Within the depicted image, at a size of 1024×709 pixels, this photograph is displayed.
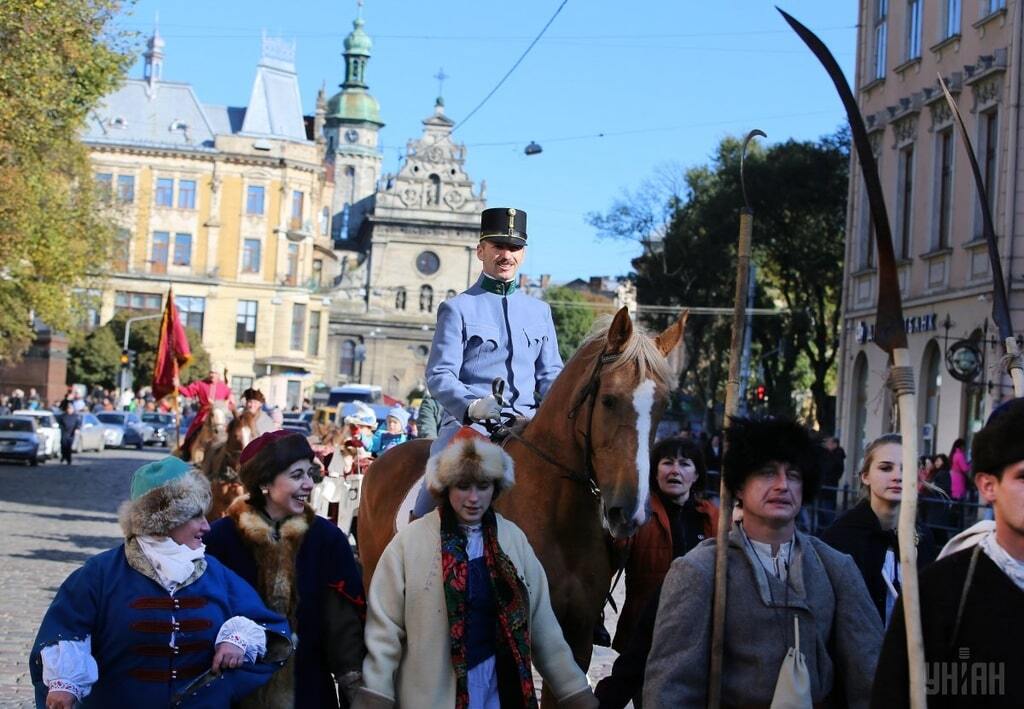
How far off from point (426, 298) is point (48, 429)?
78667 mm

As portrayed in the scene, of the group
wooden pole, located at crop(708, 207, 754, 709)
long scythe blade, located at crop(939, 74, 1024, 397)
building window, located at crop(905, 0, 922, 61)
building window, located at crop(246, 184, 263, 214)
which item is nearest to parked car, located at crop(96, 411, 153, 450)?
building window, located at crop(905, 0, 922, 61)

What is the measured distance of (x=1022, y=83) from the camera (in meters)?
26.5

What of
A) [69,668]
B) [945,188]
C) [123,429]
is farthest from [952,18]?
[123,429]

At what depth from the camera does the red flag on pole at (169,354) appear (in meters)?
20.2

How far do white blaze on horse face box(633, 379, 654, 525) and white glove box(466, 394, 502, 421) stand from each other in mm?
998

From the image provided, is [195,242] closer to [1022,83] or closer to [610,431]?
[1022,83]

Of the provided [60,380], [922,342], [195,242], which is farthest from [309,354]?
[922,342]

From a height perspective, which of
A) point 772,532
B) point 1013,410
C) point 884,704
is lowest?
point 884,704

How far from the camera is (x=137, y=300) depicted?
103125 mm

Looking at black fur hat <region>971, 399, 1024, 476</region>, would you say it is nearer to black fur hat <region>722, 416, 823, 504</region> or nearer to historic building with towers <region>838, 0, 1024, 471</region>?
black fur hat <region>722, 416, 823, 504</region>

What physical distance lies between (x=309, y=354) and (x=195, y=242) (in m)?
11.6

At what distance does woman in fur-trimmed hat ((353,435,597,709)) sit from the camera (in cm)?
599

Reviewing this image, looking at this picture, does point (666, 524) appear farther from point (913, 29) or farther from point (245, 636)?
point (913, 29)

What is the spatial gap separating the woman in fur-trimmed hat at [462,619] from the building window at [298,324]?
101502 millimetres
